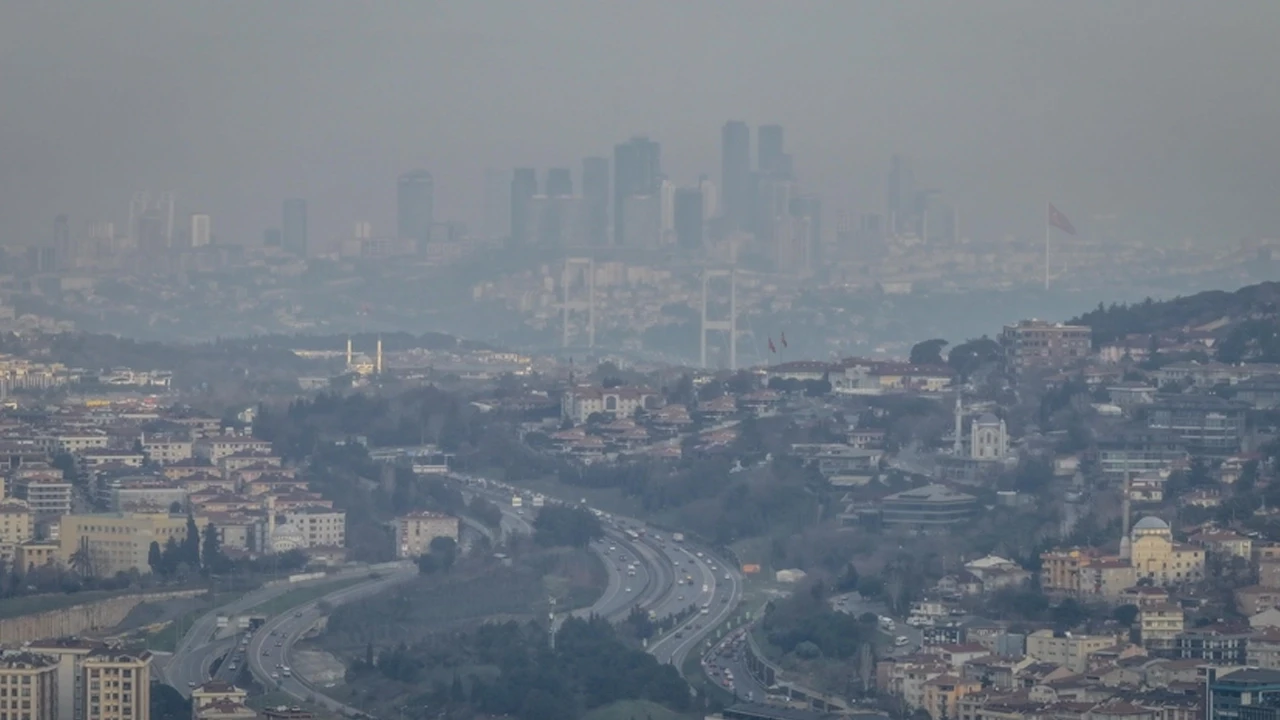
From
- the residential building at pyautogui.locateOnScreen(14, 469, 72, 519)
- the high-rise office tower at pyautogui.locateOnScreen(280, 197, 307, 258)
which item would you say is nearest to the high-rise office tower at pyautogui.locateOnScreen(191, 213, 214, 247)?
the high-rise office tower at pyautogui.locateOnScreen(280, 197, 307, 258)

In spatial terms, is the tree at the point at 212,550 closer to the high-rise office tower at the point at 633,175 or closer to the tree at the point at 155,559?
the tree at the point at 155,559

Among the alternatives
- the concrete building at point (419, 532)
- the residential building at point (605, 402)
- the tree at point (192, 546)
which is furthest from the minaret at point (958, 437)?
the tree at point (192, 546)

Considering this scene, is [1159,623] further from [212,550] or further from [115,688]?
[212,550]

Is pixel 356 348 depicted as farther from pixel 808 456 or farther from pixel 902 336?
pixel 808 456

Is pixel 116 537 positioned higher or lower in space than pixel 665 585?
higher

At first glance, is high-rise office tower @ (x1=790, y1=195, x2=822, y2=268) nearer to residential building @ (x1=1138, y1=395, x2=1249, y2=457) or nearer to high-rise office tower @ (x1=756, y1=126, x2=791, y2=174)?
high-rise office tower @ (x1=756, y1=126, x2=791, y2=174)

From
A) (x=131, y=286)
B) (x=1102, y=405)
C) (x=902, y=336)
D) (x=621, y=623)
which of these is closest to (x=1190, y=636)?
(x=621, y=623)

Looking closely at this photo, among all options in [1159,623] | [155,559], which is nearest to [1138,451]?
[155,559]
